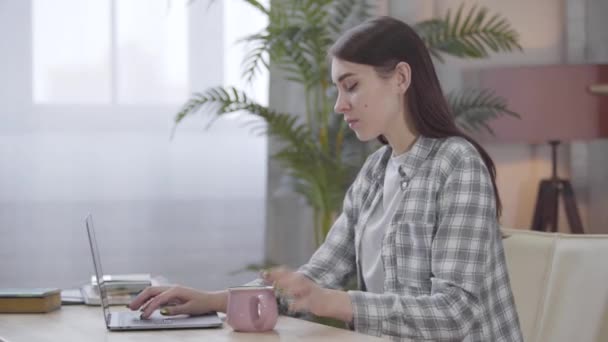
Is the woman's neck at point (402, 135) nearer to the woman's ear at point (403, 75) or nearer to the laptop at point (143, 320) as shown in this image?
the woman's ear at point (403, 75)

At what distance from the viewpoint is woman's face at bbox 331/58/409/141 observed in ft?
6.38

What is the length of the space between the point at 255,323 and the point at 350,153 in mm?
2254

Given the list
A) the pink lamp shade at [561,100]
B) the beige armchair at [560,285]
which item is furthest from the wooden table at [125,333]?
the pink lamp shade at [561,100]

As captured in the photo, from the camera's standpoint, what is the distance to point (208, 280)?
12.9 ft

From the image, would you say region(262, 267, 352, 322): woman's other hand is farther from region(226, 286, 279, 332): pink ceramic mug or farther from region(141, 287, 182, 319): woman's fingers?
region(141, 287, 182, 319): woman's fingers

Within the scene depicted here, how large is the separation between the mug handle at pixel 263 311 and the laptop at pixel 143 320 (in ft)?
0.33

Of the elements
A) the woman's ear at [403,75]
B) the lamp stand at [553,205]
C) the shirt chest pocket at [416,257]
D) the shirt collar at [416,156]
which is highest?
the woman's ear at [403,75]

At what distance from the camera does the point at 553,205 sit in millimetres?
3787

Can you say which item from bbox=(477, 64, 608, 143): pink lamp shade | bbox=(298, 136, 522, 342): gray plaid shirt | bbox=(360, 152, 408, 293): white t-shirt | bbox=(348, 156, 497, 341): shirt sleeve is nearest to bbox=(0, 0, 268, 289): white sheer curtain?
bbox=(477, 64, 608, 143): pink lamp shade

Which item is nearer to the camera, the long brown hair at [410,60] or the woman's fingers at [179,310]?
the woman's fingers at [179,310]

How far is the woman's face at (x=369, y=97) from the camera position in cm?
195

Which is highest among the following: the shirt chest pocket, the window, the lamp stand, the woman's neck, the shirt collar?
the window

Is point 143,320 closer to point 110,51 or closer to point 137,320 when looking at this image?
point 137,320

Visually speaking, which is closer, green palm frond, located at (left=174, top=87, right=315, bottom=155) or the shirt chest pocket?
the shirt chest pocket
